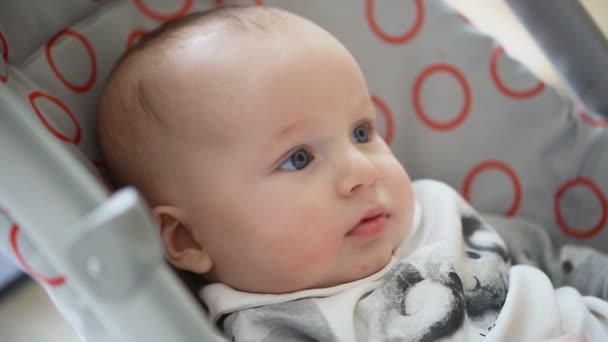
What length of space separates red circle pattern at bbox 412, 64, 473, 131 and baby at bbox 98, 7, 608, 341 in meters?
0.21

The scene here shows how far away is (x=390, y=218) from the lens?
2.36ft

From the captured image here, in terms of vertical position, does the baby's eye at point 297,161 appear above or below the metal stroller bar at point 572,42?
above

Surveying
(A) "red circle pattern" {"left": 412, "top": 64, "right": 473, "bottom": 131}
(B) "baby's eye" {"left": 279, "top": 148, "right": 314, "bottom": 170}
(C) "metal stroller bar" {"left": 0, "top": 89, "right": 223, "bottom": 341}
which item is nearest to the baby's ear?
(B) "baby's eye" {"left": 279, "top": 148, "right": 314, "bottom": 170}

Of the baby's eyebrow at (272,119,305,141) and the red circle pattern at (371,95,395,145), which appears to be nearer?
the baby's eyebrow at (272,119,305,141)

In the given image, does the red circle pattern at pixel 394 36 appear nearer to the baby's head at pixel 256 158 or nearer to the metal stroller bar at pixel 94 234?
the baby's head at pixel 256 158

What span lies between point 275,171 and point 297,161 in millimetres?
27

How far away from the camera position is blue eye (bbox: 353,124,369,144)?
742mm

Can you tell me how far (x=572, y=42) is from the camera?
81 centimetres

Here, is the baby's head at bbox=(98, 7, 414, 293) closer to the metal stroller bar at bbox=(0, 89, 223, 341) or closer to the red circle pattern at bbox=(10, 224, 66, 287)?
the red circle pattern at bbox=(10, 224, 66, 287)

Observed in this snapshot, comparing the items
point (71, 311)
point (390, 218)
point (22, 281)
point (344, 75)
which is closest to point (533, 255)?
point (390, 218)

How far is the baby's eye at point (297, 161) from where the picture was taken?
2.24 feet

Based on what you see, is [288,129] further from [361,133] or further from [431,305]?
[431,305]

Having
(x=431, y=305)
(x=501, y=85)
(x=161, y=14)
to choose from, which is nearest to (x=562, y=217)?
(x=501, y=85)

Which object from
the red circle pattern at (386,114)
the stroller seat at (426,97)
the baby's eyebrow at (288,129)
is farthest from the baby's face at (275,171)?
the red circle pattern at (386,114)
